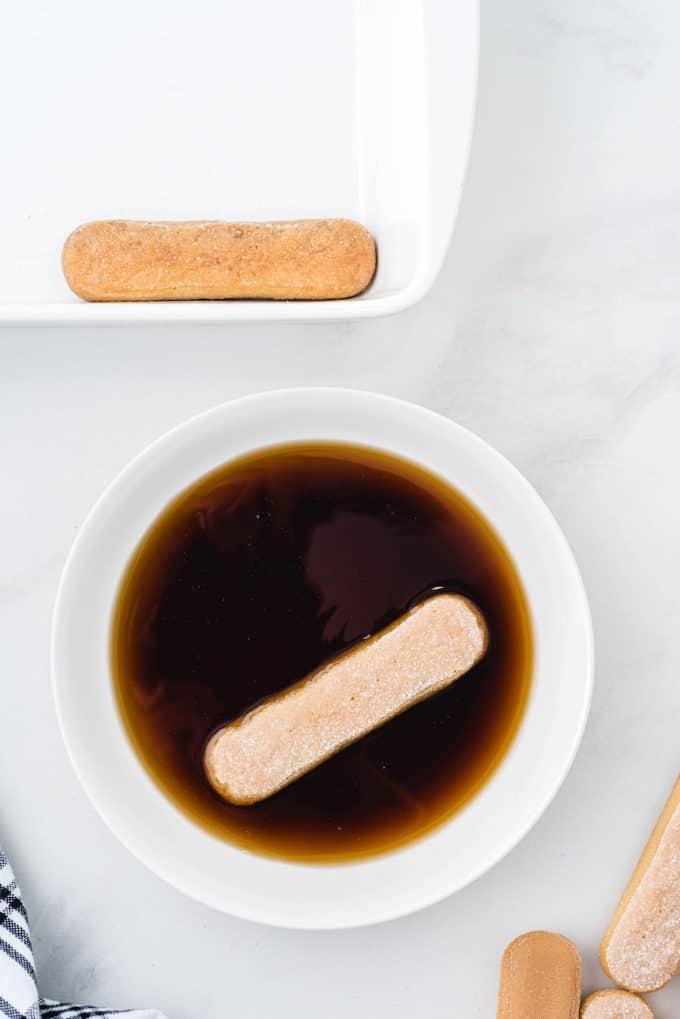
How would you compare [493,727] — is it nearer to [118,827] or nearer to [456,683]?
[456,683]

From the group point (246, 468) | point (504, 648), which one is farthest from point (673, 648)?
point (246, 468)

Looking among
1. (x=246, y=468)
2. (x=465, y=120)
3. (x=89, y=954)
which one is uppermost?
(x=465, y=120)

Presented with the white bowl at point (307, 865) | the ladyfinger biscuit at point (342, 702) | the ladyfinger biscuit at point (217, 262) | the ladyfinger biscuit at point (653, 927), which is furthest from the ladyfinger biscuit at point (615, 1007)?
the ladyfinger biscuit at point (217, 262)

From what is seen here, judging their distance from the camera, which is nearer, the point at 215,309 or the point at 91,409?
the point at 215,309

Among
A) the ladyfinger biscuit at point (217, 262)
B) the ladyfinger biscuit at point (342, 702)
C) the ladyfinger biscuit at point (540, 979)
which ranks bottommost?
the ladyfinger biscuit at point (540, 979)

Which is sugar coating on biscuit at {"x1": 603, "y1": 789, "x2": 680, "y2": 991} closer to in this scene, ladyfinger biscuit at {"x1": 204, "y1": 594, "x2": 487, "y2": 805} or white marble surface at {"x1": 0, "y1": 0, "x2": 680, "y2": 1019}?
white marble surface at {"x1": 0, "y1": 0, "x2": 680, "y2": 1019}

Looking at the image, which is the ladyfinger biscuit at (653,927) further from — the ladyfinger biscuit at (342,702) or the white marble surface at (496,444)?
the ladyfinger biscuit at (342,702)

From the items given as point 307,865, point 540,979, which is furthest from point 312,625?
point 540,979
